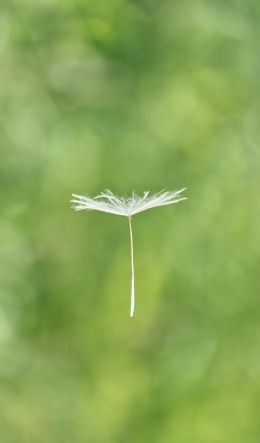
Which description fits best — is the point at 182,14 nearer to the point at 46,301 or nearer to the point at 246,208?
the point at 246,208

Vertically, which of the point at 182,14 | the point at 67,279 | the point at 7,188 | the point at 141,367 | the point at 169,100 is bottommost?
the point at 141,367

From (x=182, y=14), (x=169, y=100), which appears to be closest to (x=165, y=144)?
(x=169, y=100)

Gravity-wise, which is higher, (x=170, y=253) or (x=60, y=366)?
(x=170, y=253)
